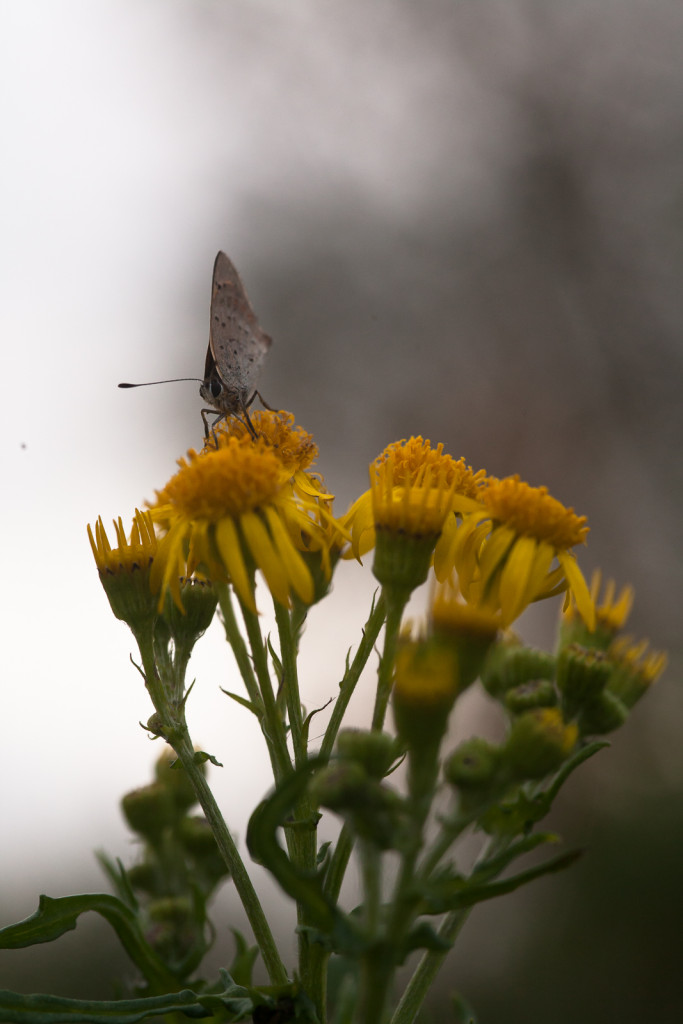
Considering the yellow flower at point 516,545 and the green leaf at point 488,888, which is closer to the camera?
the green leaf at point 488,888

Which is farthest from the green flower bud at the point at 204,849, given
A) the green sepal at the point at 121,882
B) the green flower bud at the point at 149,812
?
the green sepal at the point at 121,882

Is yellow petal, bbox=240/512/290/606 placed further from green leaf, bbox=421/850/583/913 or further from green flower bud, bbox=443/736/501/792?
green leaf, bbox=421/850/583/913

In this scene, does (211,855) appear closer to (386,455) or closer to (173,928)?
(173,928)

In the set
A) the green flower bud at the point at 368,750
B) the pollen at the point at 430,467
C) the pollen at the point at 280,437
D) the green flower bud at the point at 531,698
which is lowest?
the green flower bud at the point at 368,750

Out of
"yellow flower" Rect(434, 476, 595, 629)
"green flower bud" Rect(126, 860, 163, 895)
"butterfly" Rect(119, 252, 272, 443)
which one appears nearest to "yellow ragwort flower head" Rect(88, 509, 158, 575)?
"butterfly" Rect(119, 252, 272, 443)

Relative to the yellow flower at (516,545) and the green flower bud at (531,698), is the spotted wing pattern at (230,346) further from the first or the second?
the green flower bud at (531,698)

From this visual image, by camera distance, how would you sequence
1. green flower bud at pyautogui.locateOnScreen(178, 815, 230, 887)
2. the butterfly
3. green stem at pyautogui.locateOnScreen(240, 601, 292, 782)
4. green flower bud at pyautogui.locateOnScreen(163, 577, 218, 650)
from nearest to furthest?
1. green stem at pyautogui.locateOnScreen(240, 601, 292, 782)
2. green flower bud at pyautogui.locateOnScreen(163, 577, 218, 650)
3. green flower bud at pyautogui.locateOnScreen(178, 815, 230, 887)
4. the butterfly

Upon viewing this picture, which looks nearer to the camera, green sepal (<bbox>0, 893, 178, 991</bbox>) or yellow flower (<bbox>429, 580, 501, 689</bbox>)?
yellow flower (<bbox>429, 580, 501, 689</bbox>)
